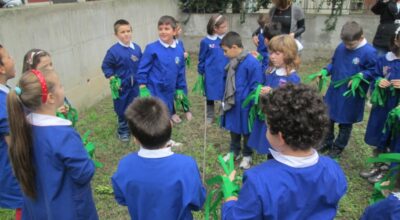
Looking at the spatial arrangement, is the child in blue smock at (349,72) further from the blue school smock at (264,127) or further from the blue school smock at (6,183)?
the blue school smock at (6,183)

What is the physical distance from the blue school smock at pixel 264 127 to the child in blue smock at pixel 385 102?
937 mm

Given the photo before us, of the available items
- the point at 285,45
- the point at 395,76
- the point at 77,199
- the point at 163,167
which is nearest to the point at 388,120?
the point at 395,76

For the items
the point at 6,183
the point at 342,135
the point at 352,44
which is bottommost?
the point at 342,135

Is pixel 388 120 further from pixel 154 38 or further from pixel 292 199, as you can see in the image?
pixel 154 38

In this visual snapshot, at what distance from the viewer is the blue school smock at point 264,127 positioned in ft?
11.6

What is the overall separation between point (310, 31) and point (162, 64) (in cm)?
556

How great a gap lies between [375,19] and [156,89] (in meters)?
6.30

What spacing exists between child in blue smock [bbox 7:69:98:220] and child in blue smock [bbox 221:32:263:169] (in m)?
2.16

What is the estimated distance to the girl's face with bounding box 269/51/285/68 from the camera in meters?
3.50

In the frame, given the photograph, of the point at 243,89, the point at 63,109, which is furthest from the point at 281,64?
the point at 63,109

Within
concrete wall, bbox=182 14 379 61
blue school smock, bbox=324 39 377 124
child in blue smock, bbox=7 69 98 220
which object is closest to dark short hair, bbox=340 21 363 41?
blue school smock, bbox=324 39 377 124

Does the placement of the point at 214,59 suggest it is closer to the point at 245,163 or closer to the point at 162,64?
the point at 162,64

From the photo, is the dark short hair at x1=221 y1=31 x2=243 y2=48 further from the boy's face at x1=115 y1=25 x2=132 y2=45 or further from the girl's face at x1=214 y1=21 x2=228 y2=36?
the boy's face at x1=115 y1=25 x2=132 y2=45

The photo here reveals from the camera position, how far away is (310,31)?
356 inches
